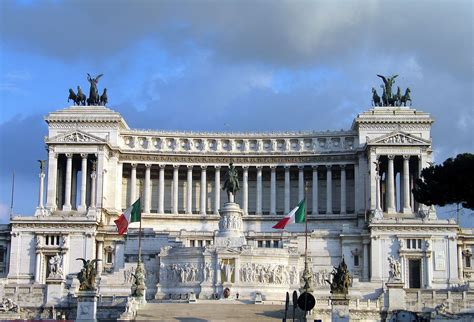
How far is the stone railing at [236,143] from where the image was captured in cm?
11962

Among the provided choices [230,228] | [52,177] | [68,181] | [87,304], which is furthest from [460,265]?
[87,304]

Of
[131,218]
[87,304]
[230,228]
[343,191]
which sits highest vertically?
[343,191]

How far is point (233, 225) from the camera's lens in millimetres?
96688

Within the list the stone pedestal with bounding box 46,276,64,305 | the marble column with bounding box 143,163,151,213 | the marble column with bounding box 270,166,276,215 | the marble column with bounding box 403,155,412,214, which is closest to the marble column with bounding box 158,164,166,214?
the marble column with bounding box 143,163,151,213

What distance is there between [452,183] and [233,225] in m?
30.7

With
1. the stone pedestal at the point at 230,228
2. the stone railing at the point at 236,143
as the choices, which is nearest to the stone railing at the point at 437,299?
the stone pedestal at the point at 230,228

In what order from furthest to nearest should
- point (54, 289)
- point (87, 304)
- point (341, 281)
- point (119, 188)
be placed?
point (119, 188) < point (54, 289) < point (87, 304) < point (341, 281)

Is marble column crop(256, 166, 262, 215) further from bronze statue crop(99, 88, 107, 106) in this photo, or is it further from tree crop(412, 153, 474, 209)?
tree crop(412, 153, 474, 209)

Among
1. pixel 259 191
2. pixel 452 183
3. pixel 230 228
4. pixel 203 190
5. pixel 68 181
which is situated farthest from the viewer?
pixel 203 190

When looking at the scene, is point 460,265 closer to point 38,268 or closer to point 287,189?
point 287,189

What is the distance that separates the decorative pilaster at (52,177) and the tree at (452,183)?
53.8m

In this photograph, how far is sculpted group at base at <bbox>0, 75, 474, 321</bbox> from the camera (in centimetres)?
8294

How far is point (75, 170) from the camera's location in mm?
118188

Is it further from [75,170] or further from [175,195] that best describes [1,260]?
[175,195]
